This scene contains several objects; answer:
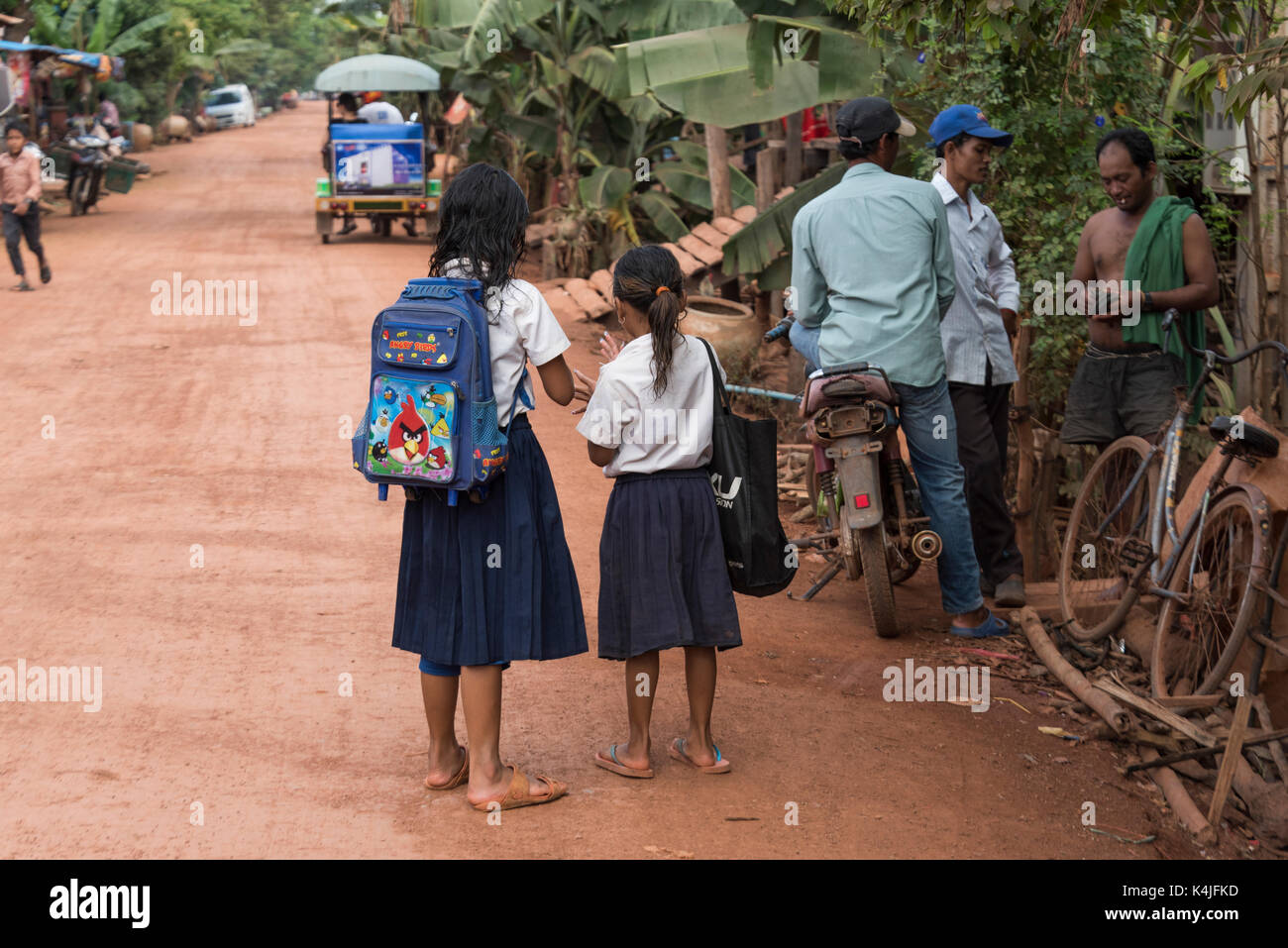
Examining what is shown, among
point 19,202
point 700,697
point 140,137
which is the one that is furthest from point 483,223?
point 140,137

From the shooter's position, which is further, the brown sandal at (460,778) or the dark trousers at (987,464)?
the dark trousers at (987,464)

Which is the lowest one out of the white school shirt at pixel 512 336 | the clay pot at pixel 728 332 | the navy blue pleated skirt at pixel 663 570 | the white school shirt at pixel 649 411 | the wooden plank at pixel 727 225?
the clay pot at pixel 728 332

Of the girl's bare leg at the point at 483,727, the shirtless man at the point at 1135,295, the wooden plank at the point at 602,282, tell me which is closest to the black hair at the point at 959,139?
the shirtless man at the point at 1135,295

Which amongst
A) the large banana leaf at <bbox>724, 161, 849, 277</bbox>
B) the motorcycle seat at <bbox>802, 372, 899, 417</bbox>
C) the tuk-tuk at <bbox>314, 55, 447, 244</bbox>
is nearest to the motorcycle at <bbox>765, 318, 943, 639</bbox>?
the motorcycle seat at <bbox>802, 372, 899, 417</bbox>

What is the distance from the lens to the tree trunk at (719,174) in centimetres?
1230

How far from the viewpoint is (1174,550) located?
Result: 463 cm

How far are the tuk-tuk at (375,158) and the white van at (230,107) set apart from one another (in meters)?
32.7

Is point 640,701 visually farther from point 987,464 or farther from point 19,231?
point 19,231

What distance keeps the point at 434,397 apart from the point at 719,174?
31.2ft

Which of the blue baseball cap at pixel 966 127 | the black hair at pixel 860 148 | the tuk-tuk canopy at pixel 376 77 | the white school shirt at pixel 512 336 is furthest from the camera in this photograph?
the tuk-tuk canopy at pixel 376 77

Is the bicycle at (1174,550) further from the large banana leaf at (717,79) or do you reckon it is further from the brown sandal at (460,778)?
the large banana leaf at (717,79)
